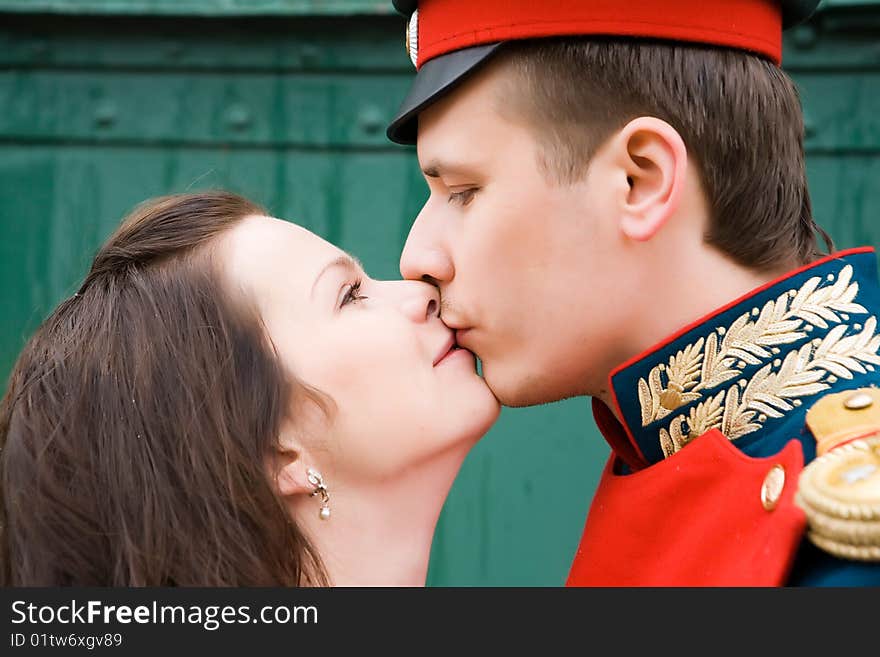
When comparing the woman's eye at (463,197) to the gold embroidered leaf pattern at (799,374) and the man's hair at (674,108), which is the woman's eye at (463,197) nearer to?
the man's hair at (674,108)

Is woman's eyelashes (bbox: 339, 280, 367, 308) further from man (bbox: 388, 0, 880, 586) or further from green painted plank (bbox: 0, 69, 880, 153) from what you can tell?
green painted plank (bbox: 0, 69, 880, 153)

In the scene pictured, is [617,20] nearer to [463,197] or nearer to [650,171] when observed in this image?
[650,171]

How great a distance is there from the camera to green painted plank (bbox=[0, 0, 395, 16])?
2377 millimetres

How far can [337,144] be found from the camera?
2.51 meters

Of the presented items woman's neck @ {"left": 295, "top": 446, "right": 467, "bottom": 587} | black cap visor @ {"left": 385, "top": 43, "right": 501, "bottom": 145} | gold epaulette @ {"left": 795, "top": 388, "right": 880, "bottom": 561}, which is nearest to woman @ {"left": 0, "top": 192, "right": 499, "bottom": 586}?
woman's neck @ {"left": 295, "top": 446, "right": 467, "bottom": 587}

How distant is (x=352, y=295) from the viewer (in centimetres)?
171

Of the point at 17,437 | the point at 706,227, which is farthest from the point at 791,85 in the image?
the point at 17,437

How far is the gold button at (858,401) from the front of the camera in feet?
4.21

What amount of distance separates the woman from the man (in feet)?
0.42

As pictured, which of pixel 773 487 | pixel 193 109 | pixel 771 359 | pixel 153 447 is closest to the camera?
pixel 773 487

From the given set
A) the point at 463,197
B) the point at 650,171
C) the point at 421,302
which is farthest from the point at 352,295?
the point at 650,171

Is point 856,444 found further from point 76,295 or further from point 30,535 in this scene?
point 76,295

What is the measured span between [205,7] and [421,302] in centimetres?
109

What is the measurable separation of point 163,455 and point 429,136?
0.58m
